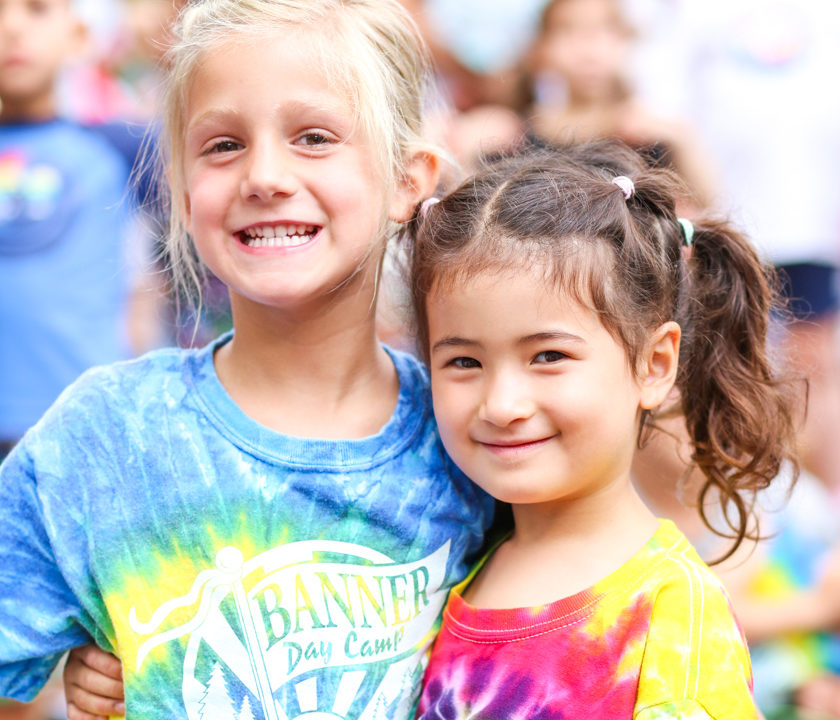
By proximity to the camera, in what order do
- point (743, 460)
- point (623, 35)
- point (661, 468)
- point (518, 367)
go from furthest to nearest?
1. point (623, 35)
2. point (661, 468)
3. point (743, 460)
4. point (518, 367)

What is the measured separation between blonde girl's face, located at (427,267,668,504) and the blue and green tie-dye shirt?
19 cm

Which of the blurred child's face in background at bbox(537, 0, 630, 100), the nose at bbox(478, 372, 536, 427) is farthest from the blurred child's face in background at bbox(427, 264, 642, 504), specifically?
the blurred child's face in background at bbox(537, 0, 630, 100)

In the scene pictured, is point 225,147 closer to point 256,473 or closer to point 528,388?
point 256,473

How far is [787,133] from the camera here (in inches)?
183

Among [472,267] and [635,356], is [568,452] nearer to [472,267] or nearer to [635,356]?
[635,356]

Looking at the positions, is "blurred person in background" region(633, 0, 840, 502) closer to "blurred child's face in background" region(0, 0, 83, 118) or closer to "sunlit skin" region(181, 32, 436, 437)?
"blurred child's face in background" region(0, 0, 83, 118)

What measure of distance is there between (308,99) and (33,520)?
835 mm

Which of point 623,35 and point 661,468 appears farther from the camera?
point 623,35

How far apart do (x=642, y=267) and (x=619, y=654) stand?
2.10 ft

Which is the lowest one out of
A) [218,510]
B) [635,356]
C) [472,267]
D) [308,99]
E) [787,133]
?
[787,133]

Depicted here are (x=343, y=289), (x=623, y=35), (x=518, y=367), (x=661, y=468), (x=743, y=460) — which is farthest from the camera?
(x=623, y=35)

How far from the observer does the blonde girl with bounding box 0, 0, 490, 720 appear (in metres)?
1.81

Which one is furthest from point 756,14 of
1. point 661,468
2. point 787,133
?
point 661,468

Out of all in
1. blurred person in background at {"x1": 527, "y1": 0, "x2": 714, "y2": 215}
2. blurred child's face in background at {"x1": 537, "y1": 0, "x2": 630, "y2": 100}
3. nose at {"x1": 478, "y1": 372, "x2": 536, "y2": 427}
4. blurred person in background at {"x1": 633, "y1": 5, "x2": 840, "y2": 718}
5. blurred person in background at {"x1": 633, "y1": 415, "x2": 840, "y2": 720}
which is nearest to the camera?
nose at {"x1": 478, "y1": 372, "x2": 536, "y2": 427}
